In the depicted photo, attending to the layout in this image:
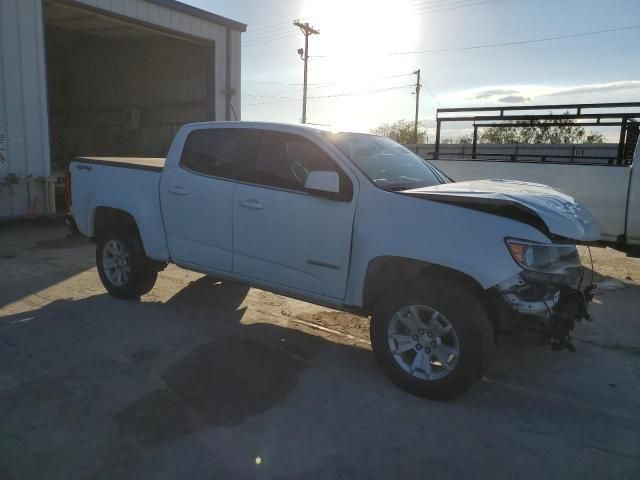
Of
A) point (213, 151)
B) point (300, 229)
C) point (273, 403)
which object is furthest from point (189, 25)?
point (273, 403)

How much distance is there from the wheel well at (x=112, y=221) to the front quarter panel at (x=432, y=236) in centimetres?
280

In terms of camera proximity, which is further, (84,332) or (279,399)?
(84,332)

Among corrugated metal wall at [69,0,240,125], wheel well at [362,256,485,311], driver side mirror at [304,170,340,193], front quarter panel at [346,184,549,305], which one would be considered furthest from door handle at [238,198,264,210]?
corrugated metal wall at [69,0,240,125]

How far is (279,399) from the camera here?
3.45m

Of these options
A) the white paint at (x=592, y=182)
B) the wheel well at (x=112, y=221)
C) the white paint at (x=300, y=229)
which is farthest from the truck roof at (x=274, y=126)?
the white paint at (x=592, y=182)

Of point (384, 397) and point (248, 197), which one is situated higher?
point (248, 197)

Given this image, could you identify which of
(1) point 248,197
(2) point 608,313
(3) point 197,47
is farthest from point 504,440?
(3) point 197,47

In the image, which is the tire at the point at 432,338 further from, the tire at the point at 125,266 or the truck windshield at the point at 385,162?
the tire at the point at 125,266

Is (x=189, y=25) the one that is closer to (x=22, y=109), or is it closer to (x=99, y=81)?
(x=22, y=109)

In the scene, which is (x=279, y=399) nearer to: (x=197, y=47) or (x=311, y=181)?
(x=311, y=181)

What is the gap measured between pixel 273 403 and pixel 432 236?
1.56 meters

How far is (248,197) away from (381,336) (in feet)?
5.45

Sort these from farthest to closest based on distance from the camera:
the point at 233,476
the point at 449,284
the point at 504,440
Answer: the point at 449,284 < the point at 504,440 < the point at 233,476

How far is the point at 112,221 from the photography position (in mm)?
5629
